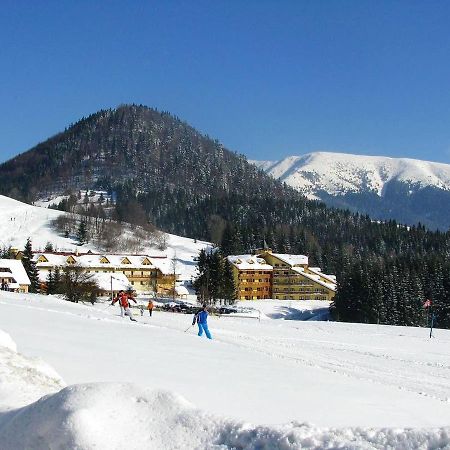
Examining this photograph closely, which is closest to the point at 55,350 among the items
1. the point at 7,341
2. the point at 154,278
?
the point at 7,341

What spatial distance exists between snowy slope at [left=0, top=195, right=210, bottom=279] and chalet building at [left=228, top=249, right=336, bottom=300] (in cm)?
1565

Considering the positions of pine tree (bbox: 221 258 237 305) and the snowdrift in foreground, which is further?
pine tree (bbox: 221 258 237 305)

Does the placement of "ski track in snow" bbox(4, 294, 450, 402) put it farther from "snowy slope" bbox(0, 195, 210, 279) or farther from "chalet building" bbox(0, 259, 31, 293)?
"snowy slope" bbox(0, 195, 210, 279)

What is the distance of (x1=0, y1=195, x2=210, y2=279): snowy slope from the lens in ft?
479

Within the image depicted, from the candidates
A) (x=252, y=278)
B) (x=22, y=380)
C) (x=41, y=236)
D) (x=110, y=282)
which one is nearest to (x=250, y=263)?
(x=252, y=278)

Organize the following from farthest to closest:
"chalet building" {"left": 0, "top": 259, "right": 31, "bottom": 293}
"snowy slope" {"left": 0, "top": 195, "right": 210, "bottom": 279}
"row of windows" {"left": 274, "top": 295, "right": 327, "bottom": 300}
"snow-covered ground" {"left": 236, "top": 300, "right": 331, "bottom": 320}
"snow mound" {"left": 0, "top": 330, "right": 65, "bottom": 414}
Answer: "snowy slope" {"left": 0, "top": 195, "right": 210, "bottom": 279}, "row of windows" {"left": 274, "top": 295, "right": 327, "bottom": 300}, "snow-covered ground" {"left": 236, "top": 300, "right": 331, "bottom": 320}, "chalet building" {"left": 0, "top": 259, "right": 31, "bottom": 293}, "snow mound" {"left": 0, "top": 330, "right": 65, "bottom": 414}

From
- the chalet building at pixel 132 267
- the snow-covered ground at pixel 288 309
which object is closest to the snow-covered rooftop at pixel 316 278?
the snow-covered ground at pixel 288 309

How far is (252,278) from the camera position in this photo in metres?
116

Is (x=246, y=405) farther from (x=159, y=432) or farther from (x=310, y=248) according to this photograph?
(x=310, y=248)

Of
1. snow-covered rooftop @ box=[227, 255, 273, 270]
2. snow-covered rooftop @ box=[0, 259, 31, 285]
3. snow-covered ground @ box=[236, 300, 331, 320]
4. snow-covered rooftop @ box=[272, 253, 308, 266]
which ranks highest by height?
snow-covered rooftop @ box=[272, 253, 308, 266]

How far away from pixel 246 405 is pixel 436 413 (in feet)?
9.79

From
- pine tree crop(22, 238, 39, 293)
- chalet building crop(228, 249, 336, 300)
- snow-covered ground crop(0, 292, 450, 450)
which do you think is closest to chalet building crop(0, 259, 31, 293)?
pine tree crop(22, 238, 39, 293)

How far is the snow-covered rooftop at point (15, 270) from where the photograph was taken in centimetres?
7540

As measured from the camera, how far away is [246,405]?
841cm
